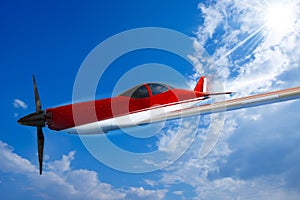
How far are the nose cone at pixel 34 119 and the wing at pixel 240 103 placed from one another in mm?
6185

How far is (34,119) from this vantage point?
47.4ft

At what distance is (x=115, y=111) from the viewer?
1444cm

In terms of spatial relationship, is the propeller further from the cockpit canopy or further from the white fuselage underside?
the cockpit canopy

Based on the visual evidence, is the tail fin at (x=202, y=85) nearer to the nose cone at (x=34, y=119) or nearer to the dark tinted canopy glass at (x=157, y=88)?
the dark tinted canopy glass at (x=157, y=88)

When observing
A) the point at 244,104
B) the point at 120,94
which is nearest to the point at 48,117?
the point at 120,94

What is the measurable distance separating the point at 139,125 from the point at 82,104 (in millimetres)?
3379

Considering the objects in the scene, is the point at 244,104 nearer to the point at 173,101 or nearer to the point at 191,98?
the point at 173,101

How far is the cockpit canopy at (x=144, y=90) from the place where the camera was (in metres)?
15.4

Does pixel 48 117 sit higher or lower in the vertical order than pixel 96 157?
higher

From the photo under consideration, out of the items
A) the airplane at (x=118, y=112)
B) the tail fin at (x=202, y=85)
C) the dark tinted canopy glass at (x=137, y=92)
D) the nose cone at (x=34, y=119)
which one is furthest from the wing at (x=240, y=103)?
the tail fin at (x=202, y=85)

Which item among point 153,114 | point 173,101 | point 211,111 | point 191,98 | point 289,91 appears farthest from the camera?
point 191,98

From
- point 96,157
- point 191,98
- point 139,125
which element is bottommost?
point 96,157

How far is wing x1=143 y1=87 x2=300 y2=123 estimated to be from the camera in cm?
1288

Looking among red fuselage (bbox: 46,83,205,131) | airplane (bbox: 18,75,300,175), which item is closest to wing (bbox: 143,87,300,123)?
airplane (bbox: 18,75,300,175)
